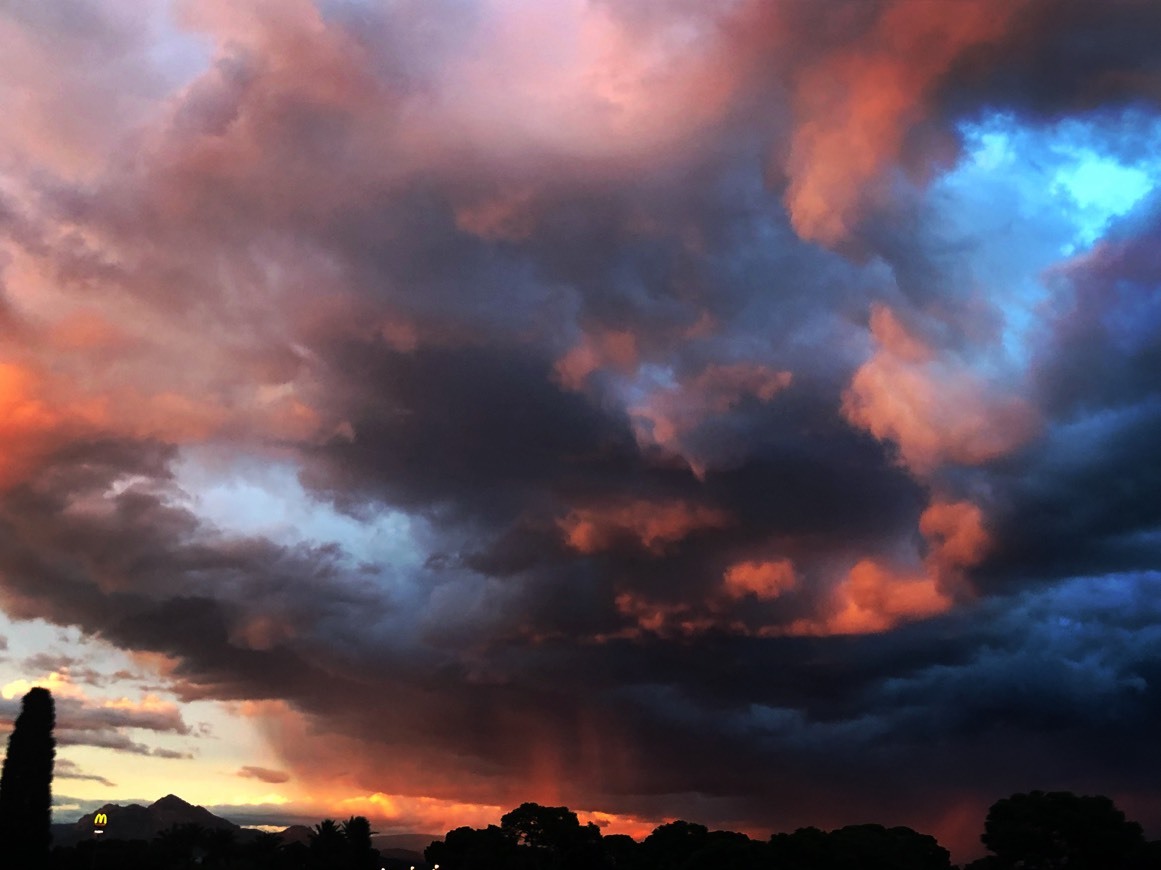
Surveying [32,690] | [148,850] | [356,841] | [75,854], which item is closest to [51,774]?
[32,690]

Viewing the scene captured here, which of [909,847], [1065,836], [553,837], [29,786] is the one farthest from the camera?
[553,837]

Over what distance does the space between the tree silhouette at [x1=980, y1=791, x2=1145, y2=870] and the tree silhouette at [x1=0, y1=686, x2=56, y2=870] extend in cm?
9031

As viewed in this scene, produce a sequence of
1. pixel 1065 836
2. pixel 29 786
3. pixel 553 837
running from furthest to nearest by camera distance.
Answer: pixel 553 837, pixel 1065 836, pixel 29 786

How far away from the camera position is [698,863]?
401 ft

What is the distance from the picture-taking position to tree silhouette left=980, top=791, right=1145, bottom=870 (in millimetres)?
107562

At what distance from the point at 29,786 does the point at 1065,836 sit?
9790 centimetres

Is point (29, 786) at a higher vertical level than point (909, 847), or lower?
higher

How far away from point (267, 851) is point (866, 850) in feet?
261

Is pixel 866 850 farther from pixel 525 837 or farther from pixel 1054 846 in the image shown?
pixel 525 837

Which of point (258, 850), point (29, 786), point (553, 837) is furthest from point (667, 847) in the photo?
point (29, 786)

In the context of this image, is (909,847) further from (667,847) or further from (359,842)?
(359,842)

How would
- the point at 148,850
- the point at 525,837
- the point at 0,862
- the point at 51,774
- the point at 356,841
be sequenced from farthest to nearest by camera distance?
the point at 525,837 → the point at 356,841 → the point at 148,850 → the point at 51,774 → the point at 0,862

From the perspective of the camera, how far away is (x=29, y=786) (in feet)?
290

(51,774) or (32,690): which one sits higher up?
(32,690)
